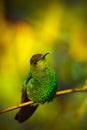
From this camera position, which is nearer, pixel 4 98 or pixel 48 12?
pixel 4 98

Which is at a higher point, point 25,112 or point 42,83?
point 42,83

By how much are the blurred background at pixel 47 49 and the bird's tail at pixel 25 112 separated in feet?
0.16

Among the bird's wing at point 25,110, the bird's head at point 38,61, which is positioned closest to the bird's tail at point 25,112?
the bird's wing at point 25,110

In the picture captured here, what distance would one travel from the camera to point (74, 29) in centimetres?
196

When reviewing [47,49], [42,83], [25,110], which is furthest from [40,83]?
[47,49]

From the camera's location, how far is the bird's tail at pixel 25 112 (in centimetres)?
172

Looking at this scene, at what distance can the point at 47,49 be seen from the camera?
1.90m

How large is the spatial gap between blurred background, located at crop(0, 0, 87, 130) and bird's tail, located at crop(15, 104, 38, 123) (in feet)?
0.16

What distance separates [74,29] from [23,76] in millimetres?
304

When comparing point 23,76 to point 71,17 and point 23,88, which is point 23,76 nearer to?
point 23,88

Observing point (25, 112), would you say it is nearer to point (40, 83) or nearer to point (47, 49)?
point (40, 83)

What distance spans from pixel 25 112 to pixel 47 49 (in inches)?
11.9

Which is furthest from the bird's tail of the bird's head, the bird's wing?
the bird's head

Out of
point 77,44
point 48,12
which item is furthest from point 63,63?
point 48,12
